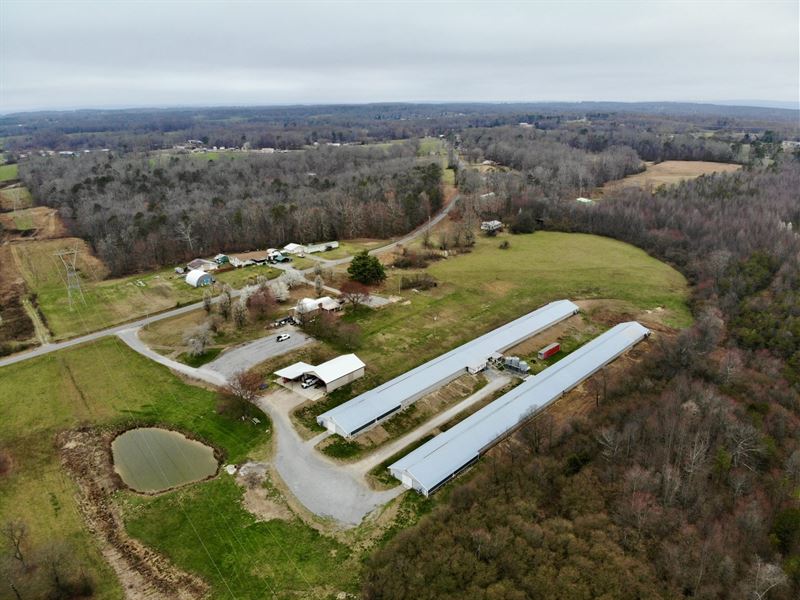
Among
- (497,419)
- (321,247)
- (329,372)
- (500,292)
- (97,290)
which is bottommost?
(497,419)

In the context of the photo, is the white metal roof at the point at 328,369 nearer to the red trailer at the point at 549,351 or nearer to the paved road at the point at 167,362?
the paved road at the point at 167,362

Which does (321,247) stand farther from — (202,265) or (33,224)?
(33,224)

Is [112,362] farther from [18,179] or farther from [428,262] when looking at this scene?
[18,179]

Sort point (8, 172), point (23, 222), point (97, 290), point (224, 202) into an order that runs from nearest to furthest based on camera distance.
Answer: point (97, 290) < point (224, 202) < point (23, 222) < point (8, 172)

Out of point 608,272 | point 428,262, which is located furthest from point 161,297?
point 608,272

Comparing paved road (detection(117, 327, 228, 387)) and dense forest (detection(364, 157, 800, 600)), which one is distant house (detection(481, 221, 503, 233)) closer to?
dense forest (detection(364, 157, 800, 600))

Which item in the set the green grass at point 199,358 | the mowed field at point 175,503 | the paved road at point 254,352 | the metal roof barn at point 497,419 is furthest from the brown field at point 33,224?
the metal roof barn at point 497,419

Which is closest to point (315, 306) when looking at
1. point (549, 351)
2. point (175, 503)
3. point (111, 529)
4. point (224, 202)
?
point (549, 351)
